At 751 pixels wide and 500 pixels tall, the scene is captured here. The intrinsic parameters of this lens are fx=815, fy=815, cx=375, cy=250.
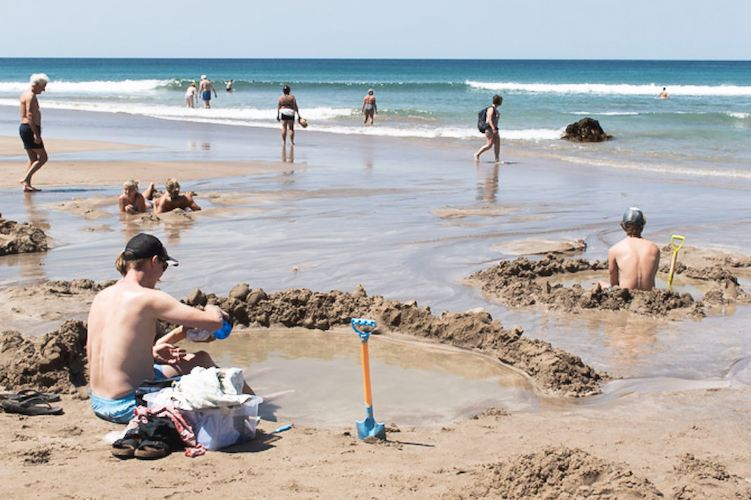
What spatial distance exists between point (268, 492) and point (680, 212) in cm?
980

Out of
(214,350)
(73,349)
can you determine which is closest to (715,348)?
(214,350)

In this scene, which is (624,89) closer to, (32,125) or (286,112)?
(286,112)

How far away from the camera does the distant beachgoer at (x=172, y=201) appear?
11.1 meters

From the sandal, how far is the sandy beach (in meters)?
0.10

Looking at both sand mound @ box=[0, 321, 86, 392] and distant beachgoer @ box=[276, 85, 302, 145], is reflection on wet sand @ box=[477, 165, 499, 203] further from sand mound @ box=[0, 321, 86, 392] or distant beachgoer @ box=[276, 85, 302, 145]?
sand mound @ box=[0, 321, 86, 392]

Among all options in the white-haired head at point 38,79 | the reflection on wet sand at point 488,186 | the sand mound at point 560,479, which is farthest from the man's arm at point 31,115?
the sand mound at point 560,479

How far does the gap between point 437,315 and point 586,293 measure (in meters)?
1.39

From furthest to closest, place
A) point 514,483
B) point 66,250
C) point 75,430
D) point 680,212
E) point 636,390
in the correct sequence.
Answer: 1. point 680,212
2. point 66,250
3. point 636,390
4. point 75,430
5. point 514,483

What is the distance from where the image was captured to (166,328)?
21.7 ft

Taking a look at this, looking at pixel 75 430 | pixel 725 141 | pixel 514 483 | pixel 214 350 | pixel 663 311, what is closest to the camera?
pixel 514 483

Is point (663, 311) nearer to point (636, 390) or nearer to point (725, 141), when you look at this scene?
point (636, 390)

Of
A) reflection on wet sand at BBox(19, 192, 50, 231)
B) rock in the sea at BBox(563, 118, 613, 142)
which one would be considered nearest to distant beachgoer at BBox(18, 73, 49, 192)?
reflection on wet sand at BBox(19, 192, 50, 231)

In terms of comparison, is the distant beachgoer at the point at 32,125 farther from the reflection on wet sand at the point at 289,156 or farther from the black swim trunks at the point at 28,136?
the reflection on wet sand at the point at 289,156

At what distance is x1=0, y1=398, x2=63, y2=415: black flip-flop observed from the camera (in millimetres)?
4754
